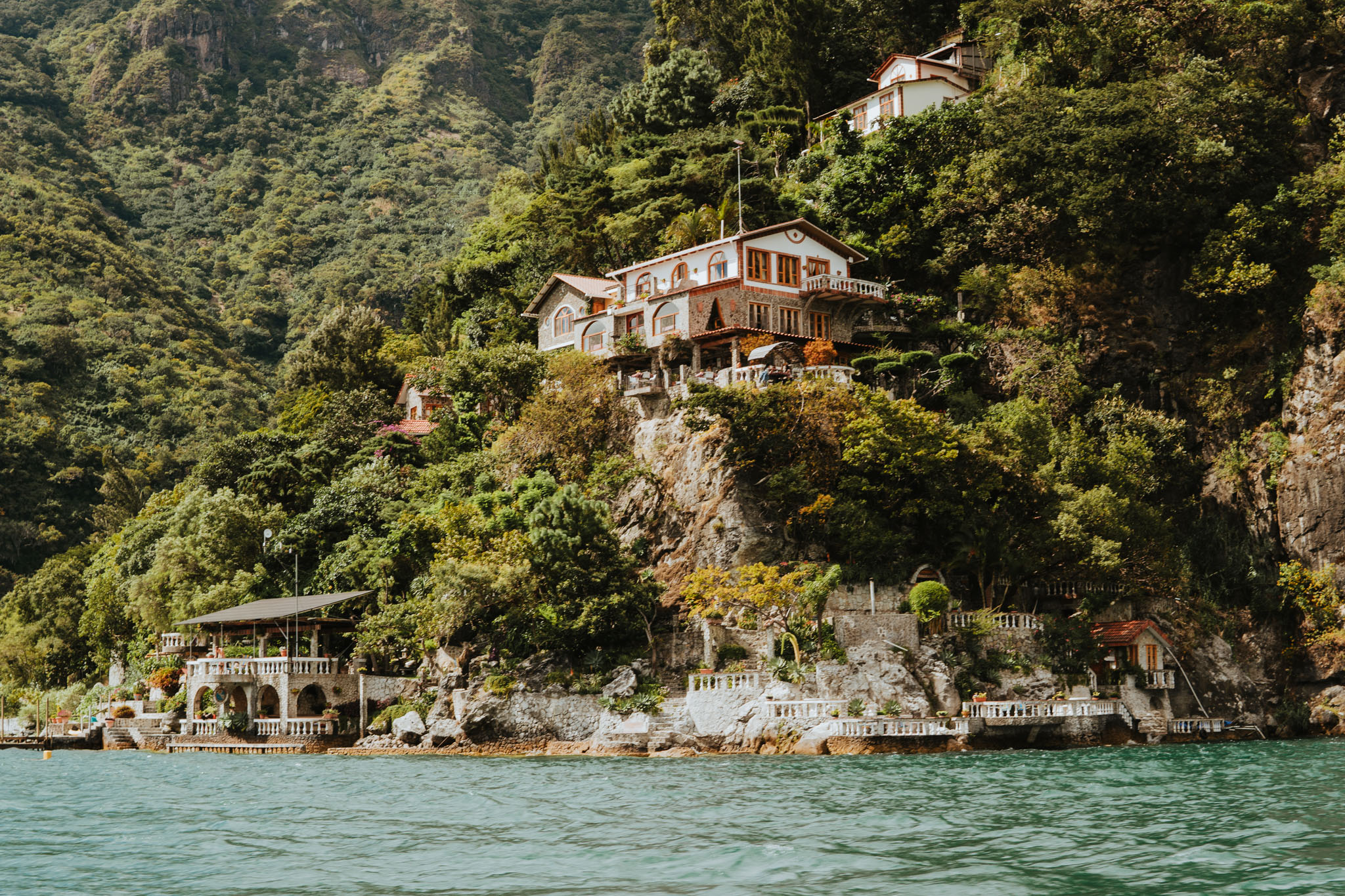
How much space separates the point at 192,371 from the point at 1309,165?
90.2 meters

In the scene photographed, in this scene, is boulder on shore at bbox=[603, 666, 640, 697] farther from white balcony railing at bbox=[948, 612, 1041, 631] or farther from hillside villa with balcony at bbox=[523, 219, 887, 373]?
hillside villa with balcony at bbox=[523, 219, 887, 373]

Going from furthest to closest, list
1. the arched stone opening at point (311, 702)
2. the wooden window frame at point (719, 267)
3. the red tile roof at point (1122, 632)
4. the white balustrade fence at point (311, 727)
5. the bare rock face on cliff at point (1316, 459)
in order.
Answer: the wooden window frame at point (719, 267) → the arched stone opening at point (311, 702) → the white balustrade fence at point (311, 727) → the bare rock face on cliff at point (1316, 459) → the red tile roof at point (1122, 632)

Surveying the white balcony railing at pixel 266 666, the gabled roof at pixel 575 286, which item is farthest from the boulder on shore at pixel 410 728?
the gabled roof at pixel 575 286

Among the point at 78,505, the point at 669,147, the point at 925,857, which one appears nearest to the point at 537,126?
the point at 78,505

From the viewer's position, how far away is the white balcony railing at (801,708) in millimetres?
43688

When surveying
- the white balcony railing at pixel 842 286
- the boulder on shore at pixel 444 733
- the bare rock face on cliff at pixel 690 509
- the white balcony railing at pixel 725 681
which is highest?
the white balcony railing at pixel 842 286

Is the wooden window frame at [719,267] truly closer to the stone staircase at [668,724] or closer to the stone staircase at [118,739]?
the stone staircase at [668,724]

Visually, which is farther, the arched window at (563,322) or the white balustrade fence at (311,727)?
the arched window at (563,322)

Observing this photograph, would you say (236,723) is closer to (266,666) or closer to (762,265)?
(266,666)

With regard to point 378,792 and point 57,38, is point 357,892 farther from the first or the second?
point 57,38

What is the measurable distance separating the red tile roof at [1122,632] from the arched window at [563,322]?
30.8 metres

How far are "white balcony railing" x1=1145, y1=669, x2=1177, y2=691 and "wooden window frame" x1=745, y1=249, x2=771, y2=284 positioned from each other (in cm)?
2357

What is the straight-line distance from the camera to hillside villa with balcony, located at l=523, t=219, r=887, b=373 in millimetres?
59062

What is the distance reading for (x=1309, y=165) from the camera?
58.2 meters
